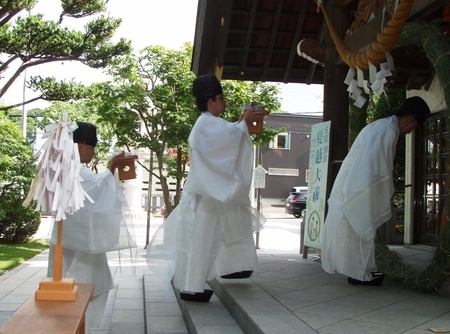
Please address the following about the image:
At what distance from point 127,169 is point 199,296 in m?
1.27

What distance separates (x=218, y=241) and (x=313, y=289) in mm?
935

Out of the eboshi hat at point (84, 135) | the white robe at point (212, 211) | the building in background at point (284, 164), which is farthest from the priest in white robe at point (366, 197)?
the building in background at point (284, 164)

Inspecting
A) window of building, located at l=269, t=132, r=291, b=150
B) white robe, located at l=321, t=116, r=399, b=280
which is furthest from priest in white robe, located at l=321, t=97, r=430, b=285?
window of building, located at l=269, t=132, r=291, b=150

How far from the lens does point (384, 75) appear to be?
498 cm

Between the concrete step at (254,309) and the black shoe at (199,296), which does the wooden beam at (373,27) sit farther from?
the black shoe at (199,296)

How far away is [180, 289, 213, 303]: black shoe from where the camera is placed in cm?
475

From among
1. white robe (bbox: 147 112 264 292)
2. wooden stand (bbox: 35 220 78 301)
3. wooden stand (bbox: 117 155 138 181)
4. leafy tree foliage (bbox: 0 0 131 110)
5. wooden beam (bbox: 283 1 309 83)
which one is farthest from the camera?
leafy tree foliage (bbox: 0 0 131 110)

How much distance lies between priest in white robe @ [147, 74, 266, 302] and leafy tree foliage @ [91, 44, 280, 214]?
25.3 ft

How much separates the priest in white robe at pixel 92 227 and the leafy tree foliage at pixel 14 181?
9416 mm

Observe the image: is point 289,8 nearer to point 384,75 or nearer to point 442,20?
point 442,20

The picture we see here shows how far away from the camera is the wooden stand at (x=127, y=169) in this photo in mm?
4324

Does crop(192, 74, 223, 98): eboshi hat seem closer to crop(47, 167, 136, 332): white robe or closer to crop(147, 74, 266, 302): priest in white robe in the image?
crop(147, 74, 266, 302): priest in white robe

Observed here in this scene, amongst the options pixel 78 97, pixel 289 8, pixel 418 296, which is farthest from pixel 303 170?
pixel 418 296

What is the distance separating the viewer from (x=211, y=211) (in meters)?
4.67
